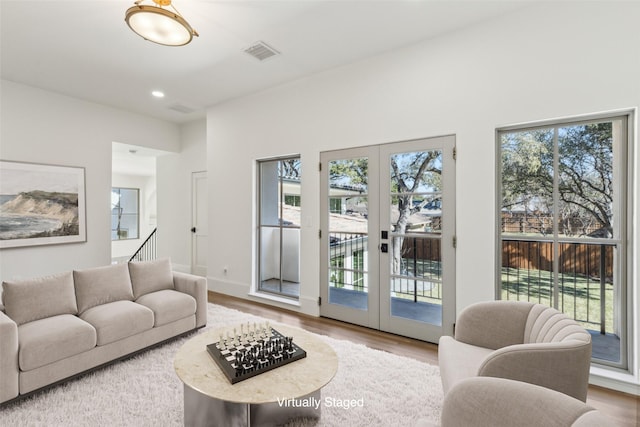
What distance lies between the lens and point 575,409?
944mm

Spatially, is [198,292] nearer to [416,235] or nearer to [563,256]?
[416,235]

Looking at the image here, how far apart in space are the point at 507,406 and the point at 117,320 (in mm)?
2906

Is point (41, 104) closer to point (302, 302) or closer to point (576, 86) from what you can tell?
point (302, 302)

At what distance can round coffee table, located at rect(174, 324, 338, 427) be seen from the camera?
159 centimetres

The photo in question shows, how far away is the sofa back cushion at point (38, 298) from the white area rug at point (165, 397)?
2.18 ft

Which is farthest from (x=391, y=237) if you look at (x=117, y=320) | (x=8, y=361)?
(x=8, y=361)

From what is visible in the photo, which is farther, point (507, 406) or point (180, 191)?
point (180, 191)

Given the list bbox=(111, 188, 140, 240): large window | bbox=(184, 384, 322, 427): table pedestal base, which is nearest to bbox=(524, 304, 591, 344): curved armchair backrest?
bbox=(184, 384, 322, 427): table pedestal base

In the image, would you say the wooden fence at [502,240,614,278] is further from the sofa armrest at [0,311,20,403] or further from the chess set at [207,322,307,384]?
the sofa armrest at [0,311,20,403]

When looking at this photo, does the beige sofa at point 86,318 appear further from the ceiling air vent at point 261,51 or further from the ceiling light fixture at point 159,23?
the ceiling air vent at point 261,51

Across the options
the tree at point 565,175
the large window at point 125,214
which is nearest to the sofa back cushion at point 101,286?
the tree at point 565,175

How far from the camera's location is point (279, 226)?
466 cm

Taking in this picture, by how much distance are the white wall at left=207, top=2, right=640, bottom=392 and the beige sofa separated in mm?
1667

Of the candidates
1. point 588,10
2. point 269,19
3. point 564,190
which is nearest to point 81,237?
point 269,19
